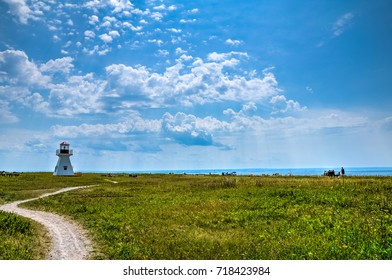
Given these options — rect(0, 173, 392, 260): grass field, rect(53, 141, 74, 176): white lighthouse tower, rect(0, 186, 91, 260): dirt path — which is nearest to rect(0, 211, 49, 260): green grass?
rect(0, 186, 91, 260): dirt path

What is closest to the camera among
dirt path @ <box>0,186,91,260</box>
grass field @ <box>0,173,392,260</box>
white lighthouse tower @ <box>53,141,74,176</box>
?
grass field @ <box>0,173,392,260</box>

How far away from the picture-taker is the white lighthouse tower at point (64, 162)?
9049cm

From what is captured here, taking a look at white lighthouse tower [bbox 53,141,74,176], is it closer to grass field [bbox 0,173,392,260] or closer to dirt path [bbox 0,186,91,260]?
grass field [bbox 0,173,392,260]

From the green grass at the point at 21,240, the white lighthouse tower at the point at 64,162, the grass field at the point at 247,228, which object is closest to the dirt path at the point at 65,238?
the green grass at the point at 21,240

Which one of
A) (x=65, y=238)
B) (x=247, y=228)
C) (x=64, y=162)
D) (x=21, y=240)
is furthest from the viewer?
(x=64, y=162)

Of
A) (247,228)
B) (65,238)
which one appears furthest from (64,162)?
(247,228)

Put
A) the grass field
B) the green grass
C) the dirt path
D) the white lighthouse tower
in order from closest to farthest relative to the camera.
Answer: the green grass → the grass field → the dirt path → the white lighthouse tower

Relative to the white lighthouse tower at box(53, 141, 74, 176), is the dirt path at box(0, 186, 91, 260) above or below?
below

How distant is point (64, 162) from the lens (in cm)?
9144

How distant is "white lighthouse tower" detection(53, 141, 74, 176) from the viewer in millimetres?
90488

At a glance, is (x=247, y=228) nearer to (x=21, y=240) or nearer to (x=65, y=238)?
(x=65, y=238)

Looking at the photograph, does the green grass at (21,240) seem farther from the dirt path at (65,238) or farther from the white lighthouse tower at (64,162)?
the white lighthouse tower at (64,162)
